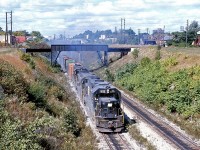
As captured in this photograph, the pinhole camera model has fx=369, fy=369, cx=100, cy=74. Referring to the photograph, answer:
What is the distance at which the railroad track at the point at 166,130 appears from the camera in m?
25.7

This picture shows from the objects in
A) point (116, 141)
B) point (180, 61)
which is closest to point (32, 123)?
point (116, 141)

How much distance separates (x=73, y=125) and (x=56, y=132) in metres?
3.93

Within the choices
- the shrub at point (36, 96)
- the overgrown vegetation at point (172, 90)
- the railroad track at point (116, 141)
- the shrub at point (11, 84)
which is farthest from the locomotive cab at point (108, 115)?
the overgrown vegetation at point (172, 90)

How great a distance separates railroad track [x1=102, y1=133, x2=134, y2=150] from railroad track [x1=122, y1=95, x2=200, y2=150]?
3309 millimetres

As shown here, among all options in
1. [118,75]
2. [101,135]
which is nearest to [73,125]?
[101,135]

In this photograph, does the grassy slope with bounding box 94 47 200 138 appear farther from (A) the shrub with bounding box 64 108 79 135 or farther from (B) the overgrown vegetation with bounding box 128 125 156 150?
(A) the shrub with bounding box 64 108 79 135

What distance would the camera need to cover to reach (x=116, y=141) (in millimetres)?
26656

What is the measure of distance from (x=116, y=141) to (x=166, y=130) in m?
5.40

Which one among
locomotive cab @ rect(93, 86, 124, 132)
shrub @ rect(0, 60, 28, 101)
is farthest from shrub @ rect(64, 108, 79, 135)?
shrub @ rect(0, 60, 28, 101)

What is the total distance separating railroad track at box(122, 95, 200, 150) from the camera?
25.7 m

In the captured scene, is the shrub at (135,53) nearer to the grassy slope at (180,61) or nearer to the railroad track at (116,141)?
the grassy slope at (180,61)

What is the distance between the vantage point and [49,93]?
123 feet

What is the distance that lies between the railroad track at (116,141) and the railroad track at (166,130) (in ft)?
10.9

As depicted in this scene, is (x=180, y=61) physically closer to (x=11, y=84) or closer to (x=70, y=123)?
(x=70, y=123)
